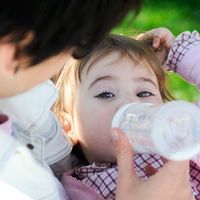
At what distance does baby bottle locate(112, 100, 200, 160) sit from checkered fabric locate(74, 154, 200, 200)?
0.20m

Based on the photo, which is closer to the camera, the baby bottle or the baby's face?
the baby bottle

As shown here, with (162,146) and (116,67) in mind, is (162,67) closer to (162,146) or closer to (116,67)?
(116,67)

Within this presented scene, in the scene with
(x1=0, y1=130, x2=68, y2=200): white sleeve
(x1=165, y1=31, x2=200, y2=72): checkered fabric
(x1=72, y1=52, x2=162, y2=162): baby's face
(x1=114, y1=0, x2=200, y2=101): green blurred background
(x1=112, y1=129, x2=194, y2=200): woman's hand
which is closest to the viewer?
(x1=0, y1=130, x2=68, y2=200): white sleeve

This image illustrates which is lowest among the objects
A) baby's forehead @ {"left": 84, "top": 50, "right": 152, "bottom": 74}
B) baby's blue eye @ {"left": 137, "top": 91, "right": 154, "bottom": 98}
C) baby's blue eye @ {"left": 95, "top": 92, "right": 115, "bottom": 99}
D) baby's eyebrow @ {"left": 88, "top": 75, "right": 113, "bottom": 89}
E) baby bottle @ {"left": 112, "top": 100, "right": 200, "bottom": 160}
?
baby's blue eye @ {"left": 137, "top": 91, "right": 154, "bottom": 98}

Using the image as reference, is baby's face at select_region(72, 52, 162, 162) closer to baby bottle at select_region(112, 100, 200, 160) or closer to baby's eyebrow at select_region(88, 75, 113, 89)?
baby's eyebrow at select_region(88, 75, 113, 89)

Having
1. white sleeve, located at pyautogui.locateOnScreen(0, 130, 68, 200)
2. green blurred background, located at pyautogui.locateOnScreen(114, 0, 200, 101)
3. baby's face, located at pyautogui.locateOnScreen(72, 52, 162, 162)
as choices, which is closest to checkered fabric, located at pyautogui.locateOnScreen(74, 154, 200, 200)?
baby's face, located at pyautogui.locateOnScreen(72, 52, 162, 162)

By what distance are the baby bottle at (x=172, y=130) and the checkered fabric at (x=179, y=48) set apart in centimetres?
48

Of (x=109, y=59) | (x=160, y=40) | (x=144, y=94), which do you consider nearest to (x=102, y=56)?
(x=109, y=59)

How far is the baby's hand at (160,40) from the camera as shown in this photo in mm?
1726

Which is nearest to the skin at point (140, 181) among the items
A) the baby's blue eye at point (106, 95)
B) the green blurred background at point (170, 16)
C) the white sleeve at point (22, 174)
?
the white sleeve at point (22, 174)

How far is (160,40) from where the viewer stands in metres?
1.74

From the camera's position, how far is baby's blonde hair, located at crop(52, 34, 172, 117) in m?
1.55

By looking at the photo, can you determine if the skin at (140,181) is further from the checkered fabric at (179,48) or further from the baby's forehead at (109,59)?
the checkered fabric at (179,48)

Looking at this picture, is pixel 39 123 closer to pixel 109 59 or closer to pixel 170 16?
pixel 109 59
